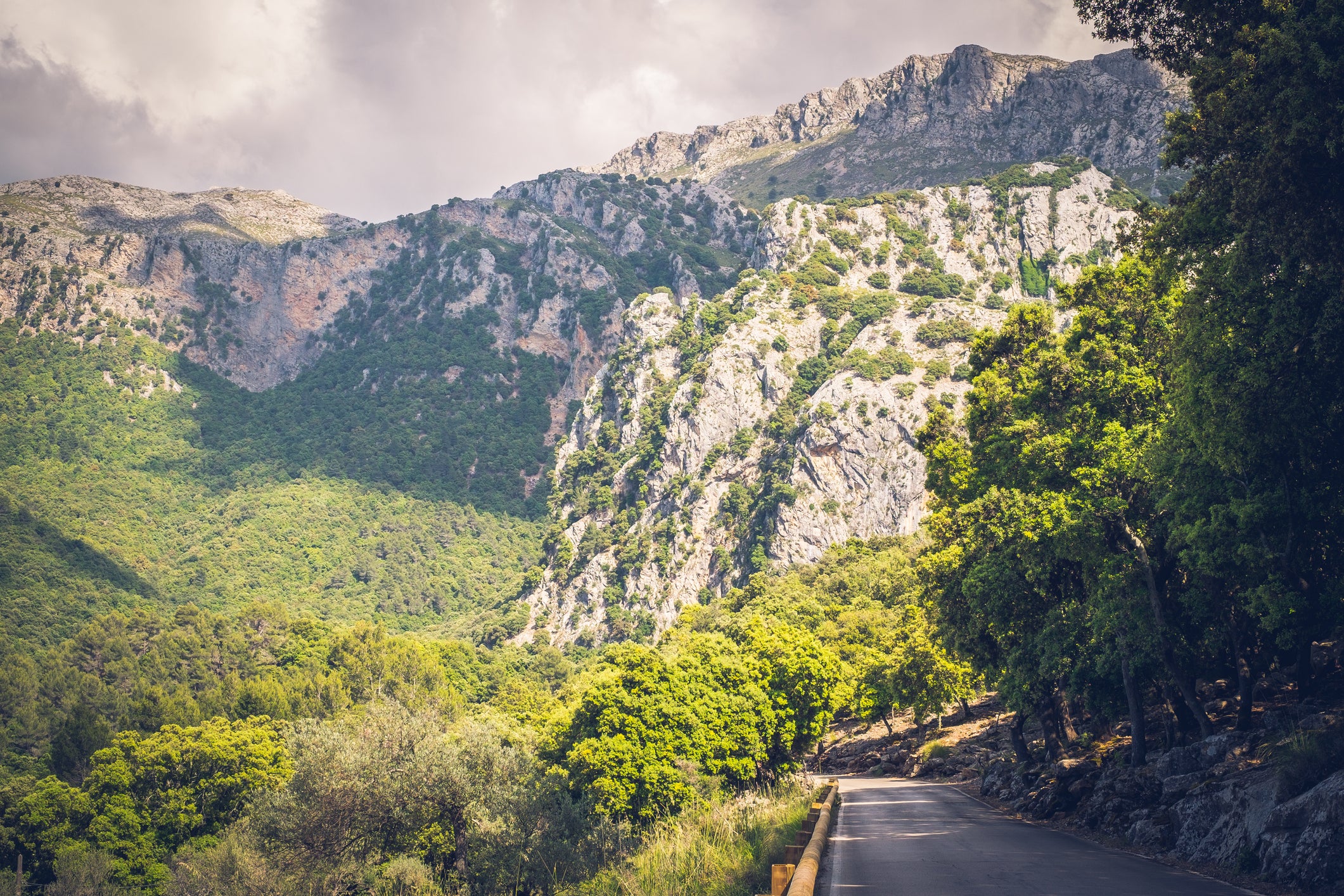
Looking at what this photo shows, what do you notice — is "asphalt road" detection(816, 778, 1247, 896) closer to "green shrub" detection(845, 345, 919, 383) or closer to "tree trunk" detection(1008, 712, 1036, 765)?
"tree trunk" detection(1008, 712, 1036, 765)

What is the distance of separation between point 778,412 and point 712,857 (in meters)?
149

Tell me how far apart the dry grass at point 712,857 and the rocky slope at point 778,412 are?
397 ft

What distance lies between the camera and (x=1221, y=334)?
16.6 meters

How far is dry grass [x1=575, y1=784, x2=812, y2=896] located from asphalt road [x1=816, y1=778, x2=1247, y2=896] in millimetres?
978

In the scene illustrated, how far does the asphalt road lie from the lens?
13.6 metres

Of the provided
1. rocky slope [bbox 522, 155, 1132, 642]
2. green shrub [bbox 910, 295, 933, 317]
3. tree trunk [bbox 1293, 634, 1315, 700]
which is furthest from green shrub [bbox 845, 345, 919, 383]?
tree trunk [bbox 1293, 634, 1315, 700]

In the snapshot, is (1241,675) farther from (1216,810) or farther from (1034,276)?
(1034,276)

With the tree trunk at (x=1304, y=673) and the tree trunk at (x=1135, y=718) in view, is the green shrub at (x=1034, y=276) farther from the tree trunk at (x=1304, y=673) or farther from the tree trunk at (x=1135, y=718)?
the tree trunk at (x=1304, y=673)

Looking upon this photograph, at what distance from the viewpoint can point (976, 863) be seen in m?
16.3

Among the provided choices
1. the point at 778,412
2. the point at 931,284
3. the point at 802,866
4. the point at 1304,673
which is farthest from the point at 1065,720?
the point at 931,284

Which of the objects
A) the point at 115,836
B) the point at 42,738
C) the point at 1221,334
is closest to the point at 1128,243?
the point at 1221,334

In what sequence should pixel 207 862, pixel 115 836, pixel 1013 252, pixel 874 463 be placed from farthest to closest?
1. pixel 1013 252
2. pixel 874 463
3. pixel 115 836
4. pixel 207 862

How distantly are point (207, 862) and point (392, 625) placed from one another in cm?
12499

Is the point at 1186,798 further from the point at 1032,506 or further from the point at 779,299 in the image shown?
the point at 779,299
